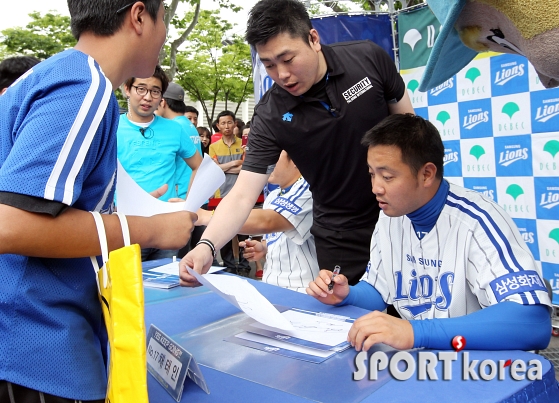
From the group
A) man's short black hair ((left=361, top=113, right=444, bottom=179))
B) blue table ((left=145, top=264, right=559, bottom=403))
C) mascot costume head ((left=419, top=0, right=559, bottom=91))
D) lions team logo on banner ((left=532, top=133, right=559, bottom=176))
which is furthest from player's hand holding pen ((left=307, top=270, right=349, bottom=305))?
lions team logo on banner ((left=532, top=133, right=559, bottom=176))

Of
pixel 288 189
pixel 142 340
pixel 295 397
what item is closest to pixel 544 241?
pixel 288 189

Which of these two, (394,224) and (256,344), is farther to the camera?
(394,224)

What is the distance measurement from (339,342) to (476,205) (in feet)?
2.15

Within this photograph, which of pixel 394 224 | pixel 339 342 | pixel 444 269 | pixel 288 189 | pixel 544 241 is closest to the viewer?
pixel 339 342

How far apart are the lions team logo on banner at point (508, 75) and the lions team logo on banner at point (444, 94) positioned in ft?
1.18

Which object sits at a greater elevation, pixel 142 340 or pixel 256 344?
pixel 142 340

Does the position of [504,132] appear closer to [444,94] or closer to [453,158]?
[453,158]

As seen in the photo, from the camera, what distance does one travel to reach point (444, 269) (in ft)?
5.00

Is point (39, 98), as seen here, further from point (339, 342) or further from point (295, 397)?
point (339, 342)

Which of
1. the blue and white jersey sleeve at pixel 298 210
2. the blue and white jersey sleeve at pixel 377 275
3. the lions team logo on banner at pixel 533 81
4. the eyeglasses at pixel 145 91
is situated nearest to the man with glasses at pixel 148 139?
the eyeglasses at pixel 145 91

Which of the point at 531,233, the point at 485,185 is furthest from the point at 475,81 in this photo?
the point at 531,233

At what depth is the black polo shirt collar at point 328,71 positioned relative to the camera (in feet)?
6.86

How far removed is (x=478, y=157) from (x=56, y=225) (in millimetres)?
3814
